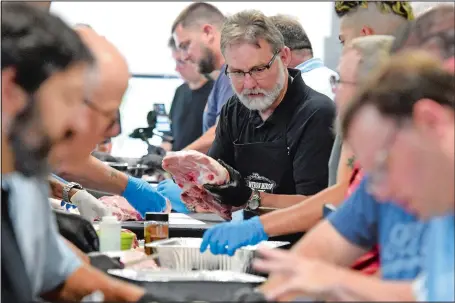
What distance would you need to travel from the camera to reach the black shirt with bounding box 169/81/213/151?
19.7 feet

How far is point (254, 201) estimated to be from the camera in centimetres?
325

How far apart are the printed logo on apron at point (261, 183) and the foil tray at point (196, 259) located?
36.3 inches

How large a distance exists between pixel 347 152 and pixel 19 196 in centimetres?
97

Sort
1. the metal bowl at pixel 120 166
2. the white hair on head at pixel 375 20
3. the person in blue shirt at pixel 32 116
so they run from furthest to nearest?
the metal bowl at pixel 120 166 < the white hair on head at pixel 375 20 < the person in blue shirt at pixel 32 116

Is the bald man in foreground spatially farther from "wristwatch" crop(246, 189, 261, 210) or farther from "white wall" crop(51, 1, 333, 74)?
"white wall" crop(51, 1, 333, 74)

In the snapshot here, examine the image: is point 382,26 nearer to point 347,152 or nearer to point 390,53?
point 347,152

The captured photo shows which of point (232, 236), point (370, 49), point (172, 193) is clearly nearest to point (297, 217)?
point (232, 236)

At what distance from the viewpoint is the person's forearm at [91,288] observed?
1958 millimetres

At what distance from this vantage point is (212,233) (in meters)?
2.51

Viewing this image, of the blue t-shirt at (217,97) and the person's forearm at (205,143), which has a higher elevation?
the blue t-shirt at (217,97)

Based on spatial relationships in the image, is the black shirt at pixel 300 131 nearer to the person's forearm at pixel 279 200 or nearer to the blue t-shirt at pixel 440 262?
the person's forearm at pixel 279 200

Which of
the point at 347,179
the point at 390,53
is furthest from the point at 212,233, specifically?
the point at 390,53

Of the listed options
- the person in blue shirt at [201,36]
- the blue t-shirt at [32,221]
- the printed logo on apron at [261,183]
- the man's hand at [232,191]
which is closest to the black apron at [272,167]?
the printed logo on apron at [261,183]

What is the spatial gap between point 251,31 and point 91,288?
5.65ft
